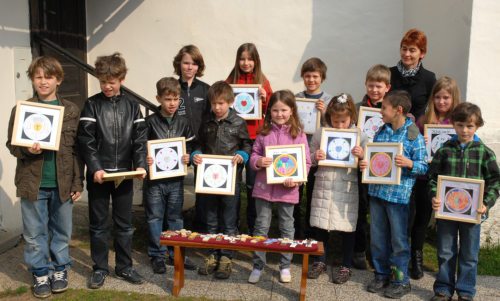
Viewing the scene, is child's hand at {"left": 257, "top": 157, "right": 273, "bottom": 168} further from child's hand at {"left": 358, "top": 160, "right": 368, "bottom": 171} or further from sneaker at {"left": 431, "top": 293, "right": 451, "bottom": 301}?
sneaker at {"left": 431, "top": 293, "right": 451, "bottom": 301}

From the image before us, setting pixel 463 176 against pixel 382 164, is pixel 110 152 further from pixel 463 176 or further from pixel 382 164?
pixel 463 176

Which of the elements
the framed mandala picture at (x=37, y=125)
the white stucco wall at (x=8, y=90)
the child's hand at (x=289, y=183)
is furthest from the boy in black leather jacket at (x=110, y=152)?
the white stucco wall at (x=8, y=90)

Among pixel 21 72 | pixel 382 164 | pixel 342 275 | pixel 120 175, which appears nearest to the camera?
pixel 120 175

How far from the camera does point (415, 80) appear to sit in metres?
5.12

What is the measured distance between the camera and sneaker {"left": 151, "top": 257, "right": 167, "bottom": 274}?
4902 mm

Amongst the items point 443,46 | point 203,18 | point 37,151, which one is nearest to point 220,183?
point 37,151

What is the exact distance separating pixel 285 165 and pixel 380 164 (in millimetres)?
788

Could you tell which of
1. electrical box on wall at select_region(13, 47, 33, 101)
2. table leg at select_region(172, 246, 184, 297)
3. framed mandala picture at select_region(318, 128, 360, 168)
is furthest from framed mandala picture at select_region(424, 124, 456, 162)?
electrical box on wall at select_region(13, 47, 33, 101)

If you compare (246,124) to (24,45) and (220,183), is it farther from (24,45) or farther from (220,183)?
(24,45)

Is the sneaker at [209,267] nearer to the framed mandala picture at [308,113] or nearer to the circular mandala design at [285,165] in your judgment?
the circular mandala design at [285,165]

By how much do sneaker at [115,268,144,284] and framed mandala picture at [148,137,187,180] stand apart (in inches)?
34.9

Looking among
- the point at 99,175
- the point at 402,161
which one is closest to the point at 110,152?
the point at 99,175

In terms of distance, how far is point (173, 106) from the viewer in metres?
4.65

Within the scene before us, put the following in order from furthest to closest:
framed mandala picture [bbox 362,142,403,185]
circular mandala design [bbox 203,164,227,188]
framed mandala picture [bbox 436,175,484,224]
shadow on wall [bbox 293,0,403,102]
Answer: shadow on wall [bbox 293,0,403,102]
circular mandala design [bbox 203,164,227,188]
framed mandala picture [bbox 362,142,403,185]
framed mandala picture [bbox 436,175,484,224]
